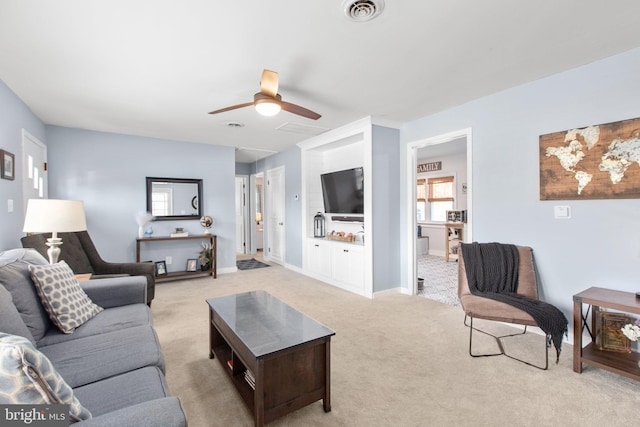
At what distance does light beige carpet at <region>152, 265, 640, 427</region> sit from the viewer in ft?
5.68

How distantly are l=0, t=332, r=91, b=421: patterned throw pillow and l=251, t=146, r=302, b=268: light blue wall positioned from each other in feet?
15.8

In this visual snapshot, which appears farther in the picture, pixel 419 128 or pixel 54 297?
pixel 419 128

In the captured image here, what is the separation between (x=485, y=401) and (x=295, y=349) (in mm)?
1256

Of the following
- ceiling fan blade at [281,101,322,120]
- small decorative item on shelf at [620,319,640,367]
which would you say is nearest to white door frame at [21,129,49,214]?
ceiling fan blade at [281,101,322,120]

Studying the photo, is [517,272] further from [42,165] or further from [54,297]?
[42,165]

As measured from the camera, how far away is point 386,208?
4164mm

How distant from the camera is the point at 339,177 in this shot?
477 centimetres

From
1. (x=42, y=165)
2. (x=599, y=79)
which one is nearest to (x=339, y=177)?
(x=599, y=79)

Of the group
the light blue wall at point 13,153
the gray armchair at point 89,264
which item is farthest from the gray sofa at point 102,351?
the gray armchair at point 89,264

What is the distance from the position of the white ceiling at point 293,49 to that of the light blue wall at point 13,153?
16 centimetres

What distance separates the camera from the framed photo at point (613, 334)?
2.21 m

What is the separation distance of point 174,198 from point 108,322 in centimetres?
350

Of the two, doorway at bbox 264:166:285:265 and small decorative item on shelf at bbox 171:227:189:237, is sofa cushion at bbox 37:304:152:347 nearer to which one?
small decorative item on shelf at bbox 171:227:189:237

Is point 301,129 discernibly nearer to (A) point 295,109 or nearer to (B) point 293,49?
(A) point 295,109
